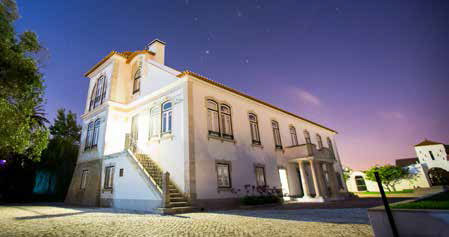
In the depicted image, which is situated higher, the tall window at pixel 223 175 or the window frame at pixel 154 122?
the window frame at pixel 154 122

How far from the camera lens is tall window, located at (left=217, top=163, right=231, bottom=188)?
498 inches

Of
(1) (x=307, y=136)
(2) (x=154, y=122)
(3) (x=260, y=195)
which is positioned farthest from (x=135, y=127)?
(1) (x=307, y=136)

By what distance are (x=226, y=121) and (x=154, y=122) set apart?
16.4 feet

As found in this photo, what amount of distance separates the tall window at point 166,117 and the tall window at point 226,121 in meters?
3.41

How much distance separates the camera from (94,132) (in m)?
17.5

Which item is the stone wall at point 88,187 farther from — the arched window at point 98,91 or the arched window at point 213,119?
the arched window at point 213,119

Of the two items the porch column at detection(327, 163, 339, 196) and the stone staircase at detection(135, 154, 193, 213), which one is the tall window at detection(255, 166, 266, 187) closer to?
the stone staircase at detection(135, 154, 193, 213)

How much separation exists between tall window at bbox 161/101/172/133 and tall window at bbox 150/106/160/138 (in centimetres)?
56

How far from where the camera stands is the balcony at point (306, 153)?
54.1 ft

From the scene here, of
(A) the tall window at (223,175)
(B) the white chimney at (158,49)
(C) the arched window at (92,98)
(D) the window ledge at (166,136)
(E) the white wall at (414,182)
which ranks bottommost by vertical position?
(E) the white wall at (414,182)

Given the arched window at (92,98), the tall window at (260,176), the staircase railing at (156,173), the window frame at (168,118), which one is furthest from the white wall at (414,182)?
the arched window at (92,98)

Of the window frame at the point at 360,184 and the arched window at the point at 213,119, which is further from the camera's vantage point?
the window frame at the point at 360,184

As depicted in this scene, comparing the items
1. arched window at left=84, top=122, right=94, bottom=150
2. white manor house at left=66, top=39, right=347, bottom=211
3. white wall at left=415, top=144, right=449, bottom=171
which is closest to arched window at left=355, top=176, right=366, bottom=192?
white wall at left=415, top=144, right=449, bottom=171

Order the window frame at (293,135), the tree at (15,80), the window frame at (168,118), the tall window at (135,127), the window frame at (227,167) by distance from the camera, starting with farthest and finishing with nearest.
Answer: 1. the window frame at (293,135)
2. the tall window at (135,127)
3. the window frame at (168,118)
4. the window frame at (227,167)
5. the tree at (15,80)
